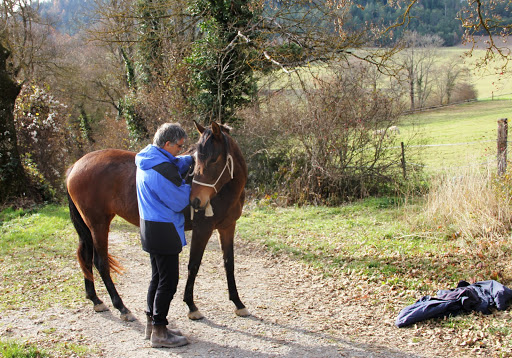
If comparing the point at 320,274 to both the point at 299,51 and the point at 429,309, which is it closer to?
the point at 429,309

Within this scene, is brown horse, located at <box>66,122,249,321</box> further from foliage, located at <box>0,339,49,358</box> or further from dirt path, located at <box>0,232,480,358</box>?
foliage, located at <box>0,339,49,358</box>

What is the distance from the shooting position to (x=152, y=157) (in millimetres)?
3643

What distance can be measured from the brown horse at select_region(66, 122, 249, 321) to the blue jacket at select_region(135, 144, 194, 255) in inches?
14.9

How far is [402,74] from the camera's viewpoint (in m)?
10.1

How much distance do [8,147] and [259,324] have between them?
1065 cm

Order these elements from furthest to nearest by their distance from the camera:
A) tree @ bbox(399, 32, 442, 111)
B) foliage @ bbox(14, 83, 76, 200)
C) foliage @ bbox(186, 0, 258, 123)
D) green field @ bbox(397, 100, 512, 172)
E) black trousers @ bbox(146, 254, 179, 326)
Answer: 1. tree @ bbox(399, 32, 442, 111)
2. foliage @ bbox(14, 83, 76, 200)
3. foliage @ bbox(186, 0, 258, 123)
4. green field @ bbox(397, 100, 512, 172)
5. black trousers @ bbox(146, 254, 179, 326)

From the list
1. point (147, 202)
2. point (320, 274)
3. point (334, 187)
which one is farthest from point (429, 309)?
point (334, 187)

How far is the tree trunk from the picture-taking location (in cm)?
1161

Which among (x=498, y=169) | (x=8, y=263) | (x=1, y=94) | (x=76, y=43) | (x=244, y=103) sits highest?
(x=76, y=43)

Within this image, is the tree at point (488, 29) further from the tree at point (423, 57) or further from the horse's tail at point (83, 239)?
the tree at point (423, 57)

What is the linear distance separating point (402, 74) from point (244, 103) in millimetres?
4981

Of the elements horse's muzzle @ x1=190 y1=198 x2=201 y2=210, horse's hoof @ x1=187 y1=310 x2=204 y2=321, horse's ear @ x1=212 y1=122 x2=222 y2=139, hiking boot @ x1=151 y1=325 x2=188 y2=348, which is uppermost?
horse's ear @ x1=212 y1=122 x2=222 y2=139

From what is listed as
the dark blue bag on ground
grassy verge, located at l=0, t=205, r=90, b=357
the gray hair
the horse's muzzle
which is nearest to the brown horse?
the horse's muzzle

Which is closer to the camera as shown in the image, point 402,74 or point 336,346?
point 336,346
